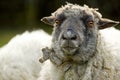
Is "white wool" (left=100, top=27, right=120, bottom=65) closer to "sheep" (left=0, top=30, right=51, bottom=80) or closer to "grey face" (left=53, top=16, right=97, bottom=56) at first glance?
"grey face" (left=53, top=16, right=97, bottom=56)

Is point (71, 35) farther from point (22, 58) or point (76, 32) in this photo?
point (22, 58)

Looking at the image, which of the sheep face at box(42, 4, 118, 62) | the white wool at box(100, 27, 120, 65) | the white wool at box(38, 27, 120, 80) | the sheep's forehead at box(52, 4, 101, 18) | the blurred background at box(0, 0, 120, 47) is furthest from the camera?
the blurred background at box(0, 0, 120, 47)

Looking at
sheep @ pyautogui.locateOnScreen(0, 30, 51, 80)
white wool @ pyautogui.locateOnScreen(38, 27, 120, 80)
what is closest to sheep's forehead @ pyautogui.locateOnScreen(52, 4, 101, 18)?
white wool @ pyautogui.locateOnScreen(38, 27, 120, 80)

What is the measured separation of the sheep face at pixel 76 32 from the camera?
937 centimetres

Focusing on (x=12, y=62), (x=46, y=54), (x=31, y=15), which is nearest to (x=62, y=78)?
(x=46, y=54)

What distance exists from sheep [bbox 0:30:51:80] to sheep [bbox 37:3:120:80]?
5.02 ft

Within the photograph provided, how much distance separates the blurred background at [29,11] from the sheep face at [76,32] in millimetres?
15411

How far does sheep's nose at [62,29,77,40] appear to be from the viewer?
30.3 feet

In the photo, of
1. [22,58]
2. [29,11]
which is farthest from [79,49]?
[29,11]

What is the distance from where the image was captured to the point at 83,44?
952 centimetres

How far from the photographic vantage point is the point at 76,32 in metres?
9.38

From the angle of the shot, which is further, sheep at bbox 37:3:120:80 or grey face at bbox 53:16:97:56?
sheep at bbox 37:3:120:80

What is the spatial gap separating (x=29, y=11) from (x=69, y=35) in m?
19.3

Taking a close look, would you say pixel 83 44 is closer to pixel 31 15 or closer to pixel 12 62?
pixel 12 62
